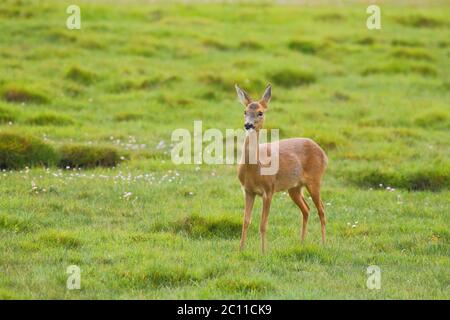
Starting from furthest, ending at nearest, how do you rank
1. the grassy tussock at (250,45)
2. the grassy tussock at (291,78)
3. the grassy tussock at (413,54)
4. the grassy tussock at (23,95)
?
the grassy tussock at (250,45), the grassy tussock at (413,54), the grassy tussock at (291,78), the grassy tussock at (23,95)

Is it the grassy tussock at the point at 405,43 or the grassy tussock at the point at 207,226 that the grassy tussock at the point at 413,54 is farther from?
the grassy tussock at the point at 207,226

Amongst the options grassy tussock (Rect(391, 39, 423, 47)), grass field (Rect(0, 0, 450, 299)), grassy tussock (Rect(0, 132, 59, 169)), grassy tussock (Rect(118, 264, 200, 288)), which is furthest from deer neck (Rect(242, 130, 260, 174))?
grassy tussock (Rect(391, 39, 423, 47))

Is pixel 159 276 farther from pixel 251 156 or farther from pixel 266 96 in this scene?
pixel 266 96

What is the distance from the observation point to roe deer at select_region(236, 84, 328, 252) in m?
10.2

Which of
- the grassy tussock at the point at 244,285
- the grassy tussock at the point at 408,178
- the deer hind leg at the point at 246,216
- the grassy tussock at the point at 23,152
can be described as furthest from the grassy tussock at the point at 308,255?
the grassy tussock at the point at 23,152

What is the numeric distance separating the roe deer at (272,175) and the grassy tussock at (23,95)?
931 cm

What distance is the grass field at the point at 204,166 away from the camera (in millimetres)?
9469

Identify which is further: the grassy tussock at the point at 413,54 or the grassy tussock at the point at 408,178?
the grassy tussock at the point at 413,54

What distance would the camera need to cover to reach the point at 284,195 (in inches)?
544

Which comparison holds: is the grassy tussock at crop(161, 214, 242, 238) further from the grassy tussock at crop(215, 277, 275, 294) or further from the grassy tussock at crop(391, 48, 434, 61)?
the grassy tussock at crop(391, 48, 434, 61)

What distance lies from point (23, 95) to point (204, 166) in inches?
229

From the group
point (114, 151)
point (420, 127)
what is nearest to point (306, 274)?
point (114, 151)

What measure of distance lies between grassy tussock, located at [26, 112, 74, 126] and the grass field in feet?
0.12

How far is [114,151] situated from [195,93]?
5.56 meters
